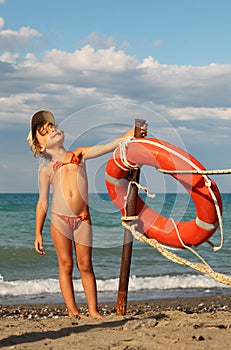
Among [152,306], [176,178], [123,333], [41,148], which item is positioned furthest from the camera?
[152,306]

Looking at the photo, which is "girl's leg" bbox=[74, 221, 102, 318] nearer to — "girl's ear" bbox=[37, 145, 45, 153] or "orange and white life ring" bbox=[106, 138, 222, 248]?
"orange and white life ring" bbox=[106, 138, 222, 248]

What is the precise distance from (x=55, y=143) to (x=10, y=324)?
1.67 metres

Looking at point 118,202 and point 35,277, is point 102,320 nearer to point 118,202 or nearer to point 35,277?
point 118,202

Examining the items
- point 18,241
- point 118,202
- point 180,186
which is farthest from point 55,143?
point 18,241

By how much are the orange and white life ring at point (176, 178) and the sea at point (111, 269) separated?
0.11 m

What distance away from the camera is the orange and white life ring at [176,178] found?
→ 5.16m

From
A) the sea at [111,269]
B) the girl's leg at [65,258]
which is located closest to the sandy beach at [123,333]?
the girl's leg at [65,258]

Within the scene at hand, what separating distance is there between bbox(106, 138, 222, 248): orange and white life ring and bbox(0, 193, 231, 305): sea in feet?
0.38

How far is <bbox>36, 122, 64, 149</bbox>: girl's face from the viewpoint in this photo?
5.32 m

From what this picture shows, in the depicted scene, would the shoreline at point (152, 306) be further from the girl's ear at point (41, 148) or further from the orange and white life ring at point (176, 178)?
the girl's ear at point (41, 148)

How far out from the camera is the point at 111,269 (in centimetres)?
1206

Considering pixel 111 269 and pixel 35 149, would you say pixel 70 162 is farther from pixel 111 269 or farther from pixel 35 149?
pixel 111 269

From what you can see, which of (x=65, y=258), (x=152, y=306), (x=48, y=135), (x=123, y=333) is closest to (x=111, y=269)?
(x=152, y=306)

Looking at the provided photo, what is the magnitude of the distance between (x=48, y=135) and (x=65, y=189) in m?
0.50
